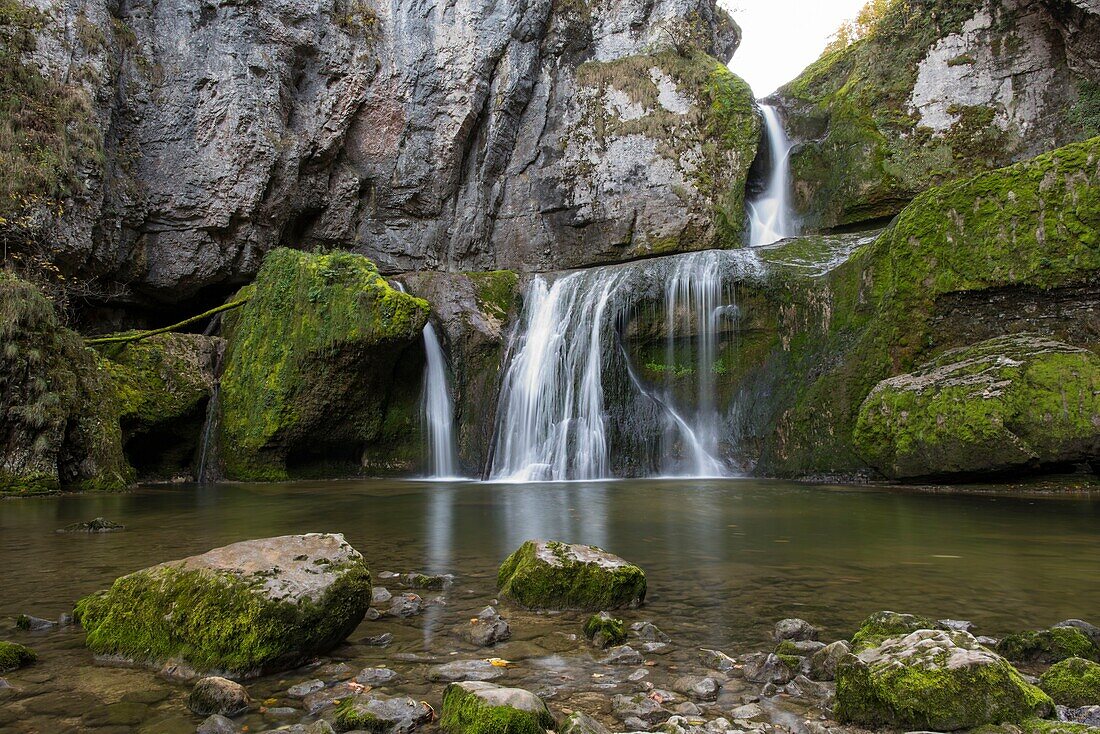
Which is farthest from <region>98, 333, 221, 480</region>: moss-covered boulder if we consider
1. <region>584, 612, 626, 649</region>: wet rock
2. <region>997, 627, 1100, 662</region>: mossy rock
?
<region>997, 627, 1100, 662</region>: mossy rock

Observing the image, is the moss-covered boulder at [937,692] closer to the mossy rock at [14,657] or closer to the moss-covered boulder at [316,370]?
the mossy rock at [14,657]

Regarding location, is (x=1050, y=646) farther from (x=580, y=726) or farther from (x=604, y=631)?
(x=580, y=726)

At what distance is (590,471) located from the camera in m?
13.1

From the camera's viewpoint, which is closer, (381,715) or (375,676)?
(381,715)

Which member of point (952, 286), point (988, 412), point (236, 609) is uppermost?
point (952, 286)

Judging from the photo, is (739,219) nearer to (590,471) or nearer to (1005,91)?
(1005,91)

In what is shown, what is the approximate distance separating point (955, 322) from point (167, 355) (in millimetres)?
14405

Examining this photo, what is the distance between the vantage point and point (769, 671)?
261 cm

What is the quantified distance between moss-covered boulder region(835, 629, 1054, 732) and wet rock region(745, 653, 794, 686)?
0.30 meters

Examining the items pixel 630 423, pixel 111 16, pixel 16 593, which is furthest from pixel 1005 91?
pixel 111 16

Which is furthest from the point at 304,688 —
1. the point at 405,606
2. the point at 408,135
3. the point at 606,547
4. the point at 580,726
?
the point at 408,135

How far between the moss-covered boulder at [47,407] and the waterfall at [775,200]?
1509 centimetres

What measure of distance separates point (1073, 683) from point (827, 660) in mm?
757

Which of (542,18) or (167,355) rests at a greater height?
(542,18)
